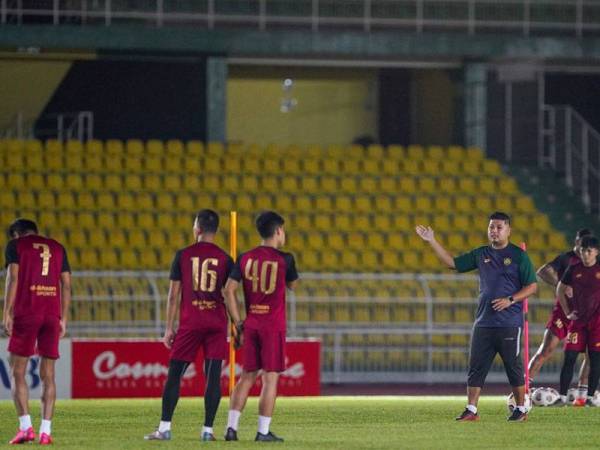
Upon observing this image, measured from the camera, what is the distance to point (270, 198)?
28.9 m

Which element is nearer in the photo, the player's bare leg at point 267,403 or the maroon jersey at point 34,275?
the player's bare leg at point 267,403

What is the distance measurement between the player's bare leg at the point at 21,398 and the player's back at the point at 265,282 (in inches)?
71.8

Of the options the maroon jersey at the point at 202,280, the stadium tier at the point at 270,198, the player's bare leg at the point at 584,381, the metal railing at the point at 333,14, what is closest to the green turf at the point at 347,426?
the player's bare leg at the point at 584,381

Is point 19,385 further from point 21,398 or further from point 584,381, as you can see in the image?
point 584,381

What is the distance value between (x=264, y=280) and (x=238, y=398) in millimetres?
960

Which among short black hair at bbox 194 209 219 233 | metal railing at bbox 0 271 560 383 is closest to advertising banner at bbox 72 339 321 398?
metal railing at bbox 0 271 560 383

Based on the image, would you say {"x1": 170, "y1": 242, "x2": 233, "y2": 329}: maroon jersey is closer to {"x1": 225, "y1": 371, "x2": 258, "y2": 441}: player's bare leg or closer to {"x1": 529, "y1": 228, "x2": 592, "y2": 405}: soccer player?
{"x1": 225, "y1": 371, "x2": 258, "y2": 441}: player's bare leg

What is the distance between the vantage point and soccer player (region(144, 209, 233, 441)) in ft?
42.5

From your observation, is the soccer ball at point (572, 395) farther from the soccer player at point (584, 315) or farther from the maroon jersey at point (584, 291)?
the maroon jersey at point (584, 291)

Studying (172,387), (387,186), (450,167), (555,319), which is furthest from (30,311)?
(450,167)

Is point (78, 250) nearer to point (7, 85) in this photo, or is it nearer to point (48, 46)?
point (48, 46)

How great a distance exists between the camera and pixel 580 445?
510 inches

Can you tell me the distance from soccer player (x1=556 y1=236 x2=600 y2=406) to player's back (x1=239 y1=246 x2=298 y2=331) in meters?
5.71

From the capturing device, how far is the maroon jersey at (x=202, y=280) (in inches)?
510
